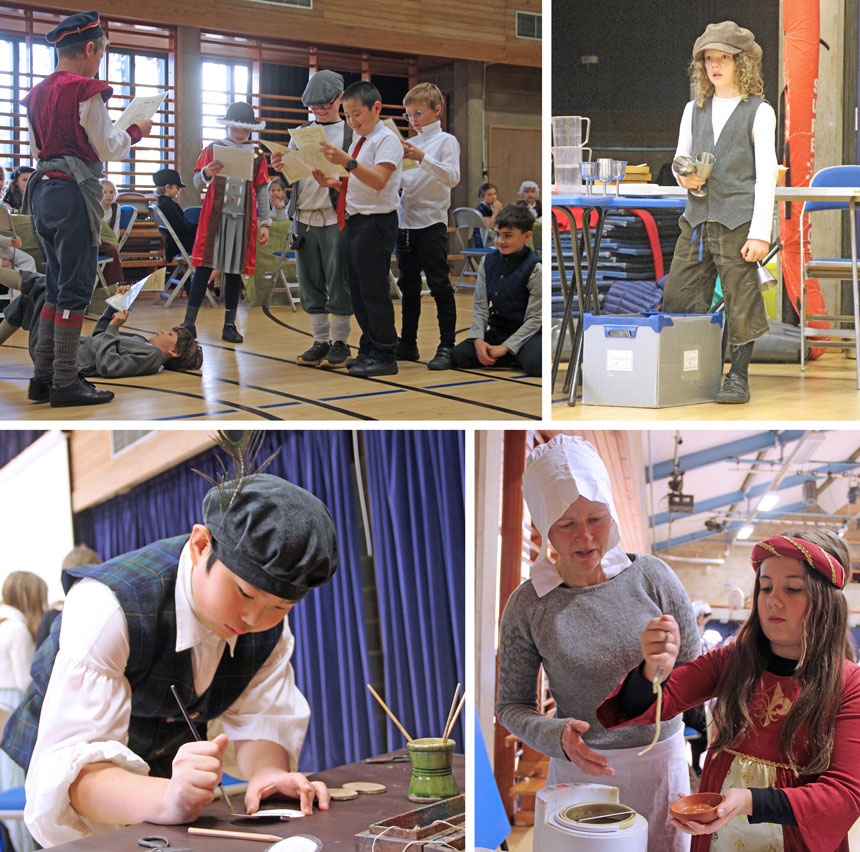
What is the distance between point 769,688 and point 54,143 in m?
2.46

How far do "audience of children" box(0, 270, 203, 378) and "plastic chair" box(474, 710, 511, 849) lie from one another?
2131mm

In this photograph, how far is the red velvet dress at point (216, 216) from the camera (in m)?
4.54

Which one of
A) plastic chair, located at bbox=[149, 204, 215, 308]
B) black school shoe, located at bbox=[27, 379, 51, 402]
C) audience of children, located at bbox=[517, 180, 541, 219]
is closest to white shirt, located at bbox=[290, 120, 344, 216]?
black school shoe, located at bbox=[27, 379, 51, 402]

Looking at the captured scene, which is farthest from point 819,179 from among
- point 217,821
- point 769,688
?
point 217,821

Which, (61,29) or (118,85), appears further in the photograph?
(118,85)

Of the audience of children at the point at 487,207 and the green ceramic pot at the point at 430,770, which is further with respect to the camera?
the audience of children at the point at 487,207

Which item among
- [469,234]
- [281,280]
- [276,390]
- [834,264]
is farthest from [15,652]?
[469,234]

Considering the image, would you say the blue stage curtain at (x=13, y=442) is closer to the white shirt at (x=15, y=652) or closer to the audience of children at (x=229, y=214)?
the white shirt at (x=15, y=652)

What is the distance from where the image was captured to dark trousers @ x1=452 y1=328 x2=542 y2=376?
4.14 m

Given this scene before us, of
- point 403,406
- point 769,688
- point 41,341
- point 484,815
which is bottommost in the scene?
point 484,815

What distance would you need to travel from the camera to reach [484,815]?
251cm

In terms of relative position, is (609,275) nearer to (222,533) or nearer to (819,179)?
(819,179)

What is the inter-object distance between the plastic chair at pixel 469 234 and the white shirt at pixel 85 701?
153 inches

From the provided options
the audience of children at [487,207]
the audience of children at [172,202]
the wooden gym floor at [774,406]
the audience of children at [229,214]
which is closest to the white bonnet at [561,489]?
the wooden gym floor at [774,406]
